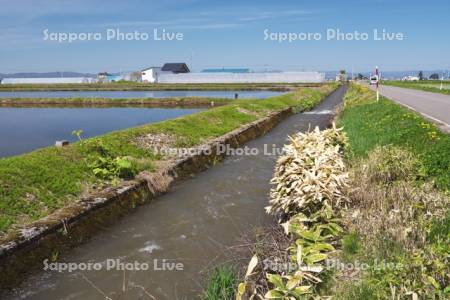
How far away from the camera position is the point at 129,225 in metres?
9.04

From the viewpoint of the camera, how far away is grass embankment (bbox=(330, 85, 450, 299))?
4969mm

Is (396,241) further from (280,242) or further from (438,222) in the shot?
(280,242)

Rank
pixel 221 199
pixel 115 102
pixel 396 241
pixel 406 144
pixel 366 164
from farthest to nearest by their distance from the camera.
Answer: pixel 115 102
pixel 406 144
pixel 221 199
pixel 366 164
pixel 396 241

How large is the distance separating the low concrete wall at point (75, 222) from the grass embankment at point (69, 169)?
37 cm

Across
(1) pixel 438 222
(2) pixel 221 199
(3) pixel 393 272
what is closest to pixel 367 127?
(2) pixel 221 199

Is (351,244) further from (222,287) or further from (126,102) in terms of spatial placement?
(126,102)

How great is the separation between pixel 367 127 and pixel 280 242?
1158cm

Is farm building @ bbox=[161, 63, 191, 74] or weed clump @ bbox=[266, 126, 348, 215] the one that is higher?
farm building @ bbox=[161, 63, 191, 74]

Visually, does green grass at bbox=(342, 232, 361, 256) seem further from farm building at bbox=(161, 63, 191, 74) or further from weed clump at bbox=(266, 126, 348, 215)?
farm building at bbox=(161, 63, 191, 74)

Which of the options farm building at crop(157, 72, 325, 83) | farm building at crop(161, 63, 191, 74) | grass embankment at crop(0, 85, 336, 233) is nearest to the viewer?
grass embankment at crop(0, 85, 336, 233)

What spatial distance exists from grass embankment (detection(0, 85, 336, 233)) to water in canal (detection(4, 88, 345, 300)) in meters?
1.07

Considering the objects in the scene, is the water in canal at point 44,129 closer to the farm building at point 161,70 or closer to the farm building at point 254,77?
the farm building at point 254,77

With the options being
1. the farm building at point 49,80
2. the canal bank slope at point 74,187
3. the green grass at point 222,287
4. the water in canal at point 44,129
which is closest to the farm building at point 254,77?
the farm building at point 49,80

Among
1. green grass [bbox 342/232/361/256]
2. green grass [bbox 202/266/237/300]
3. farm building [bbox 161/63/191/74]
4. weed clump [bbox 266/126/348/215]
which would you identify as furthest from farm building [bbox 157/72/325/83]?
green grass [bbox 202/266/237/300]
